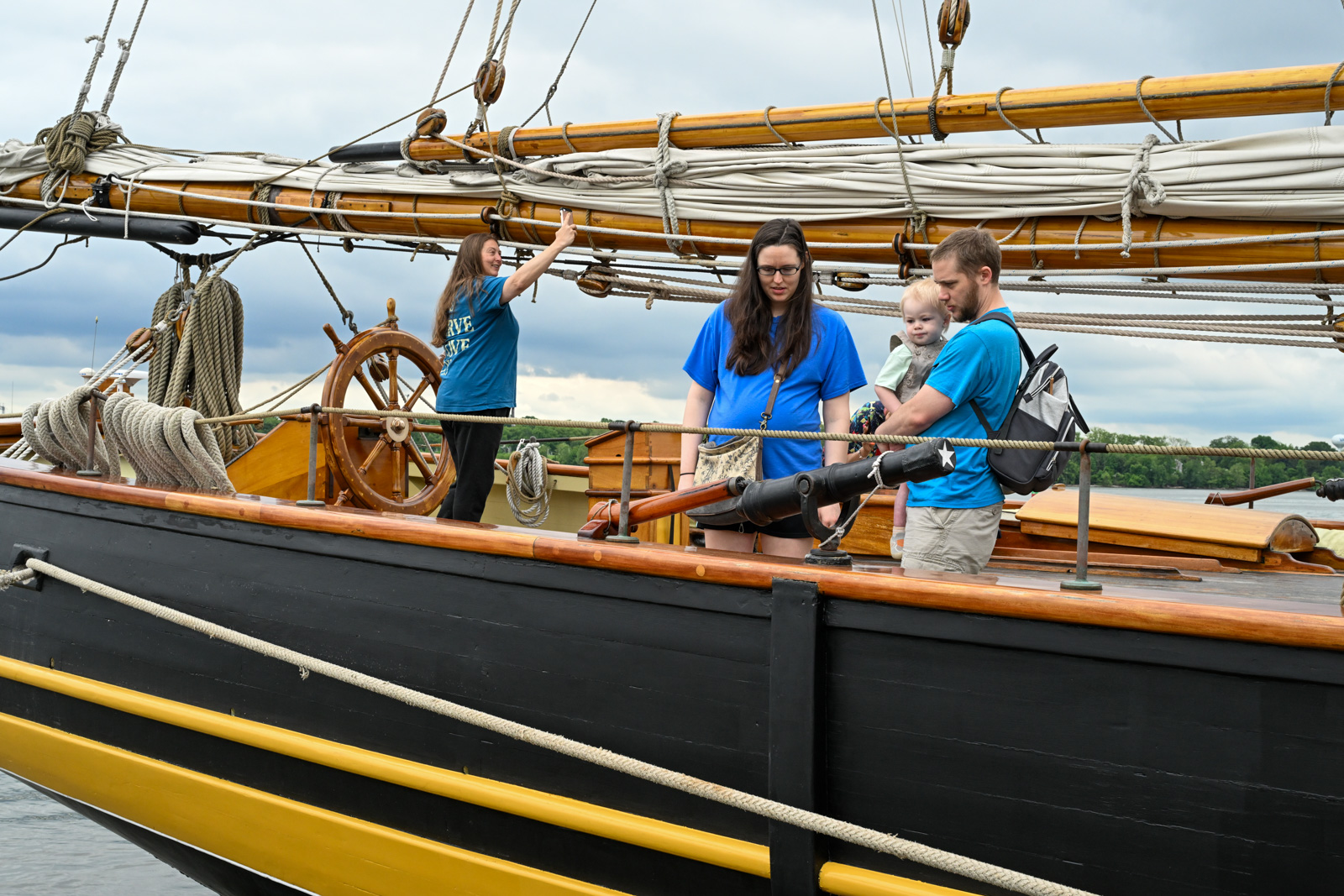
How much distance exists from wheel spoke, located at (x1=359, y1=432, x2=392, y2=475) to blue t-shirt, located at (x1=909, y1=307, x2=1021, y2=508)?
299cm

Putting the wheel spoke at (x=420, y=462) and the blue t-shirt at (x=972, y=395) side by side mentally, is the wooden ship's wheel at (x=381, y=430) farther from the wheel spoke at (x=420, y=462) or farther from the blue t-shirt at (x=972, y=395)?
the blue t-shirt at (x=972, y=395)

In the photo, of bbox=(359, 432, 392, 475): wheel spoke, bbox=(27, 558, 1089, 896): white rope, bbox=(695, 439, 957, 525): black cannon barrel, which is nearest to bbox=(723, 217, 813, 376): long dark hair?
bbox=(695, 439, 957, 525): black cannon barrel

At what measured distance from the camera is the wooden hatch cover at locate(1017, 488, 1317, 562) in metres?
4.17

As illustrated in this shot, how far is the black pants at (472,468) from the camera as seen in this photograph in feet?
12.6

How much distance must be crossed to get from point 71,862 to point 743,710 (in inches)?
186

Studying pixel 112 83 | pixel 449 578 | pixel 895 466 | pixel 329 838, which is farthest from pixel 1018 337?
pixel 112 83

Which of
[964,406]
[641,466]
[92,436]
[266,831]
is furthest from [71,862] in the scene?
[964,406]

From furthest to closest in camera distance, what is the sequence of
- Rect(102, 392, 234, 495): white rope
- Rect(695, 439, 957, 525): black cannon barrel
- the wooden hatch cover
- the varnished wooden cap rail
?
the wooden hatch cover
Rect(102, 392, 234, 495): white rope
Rect(695, 439, 957, 525): black cannon barrel
the varnished wooden cap rail

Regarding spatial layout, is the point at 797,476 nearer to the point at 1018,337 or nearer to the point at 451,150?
the point at 1018,337

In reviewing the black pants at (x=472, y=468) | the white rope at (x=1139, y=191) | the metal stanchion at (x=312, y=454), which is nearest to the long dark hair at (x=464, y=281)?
the black pants at (x=472, y=468)

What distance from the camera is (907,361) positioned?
12.2 ft

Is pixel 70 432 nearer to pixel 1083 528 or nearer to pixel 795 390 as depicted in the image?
pixel 795 390

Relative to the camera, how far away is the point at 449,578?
2.93 m

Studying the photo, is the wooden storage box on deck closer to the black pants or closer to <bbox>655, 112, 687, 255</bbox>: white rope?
<bbox>655, 112, 687, 255</bbox>: white rope
